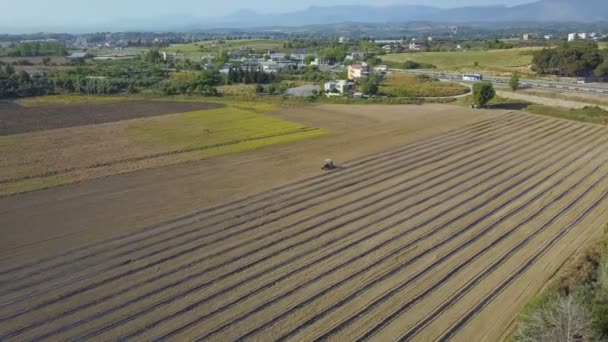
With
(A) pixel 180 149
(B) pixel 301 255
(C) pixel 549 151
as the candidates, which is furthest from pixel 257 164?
(C) pixel 549 151

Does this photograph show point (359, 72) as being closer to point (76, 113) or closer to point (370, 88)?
point (370, 88)

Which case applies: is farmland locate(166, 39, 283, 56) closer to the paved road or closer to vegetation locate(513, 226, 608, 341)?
the paved road

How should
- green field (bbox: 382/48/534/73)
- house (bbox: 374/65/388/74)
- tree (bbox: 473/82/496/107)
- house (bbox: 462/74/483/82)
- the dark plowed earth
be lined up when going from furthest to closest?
house (bbox: 374/65/388/74), green field (bbox: 382/48/534/73), house (bbox: 462/74/483/82), tree (bbox: 473/82/496/107), the dark plowed earth

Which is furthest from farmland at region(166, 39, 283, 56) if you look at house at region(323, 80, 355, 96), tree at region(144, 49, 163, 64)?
house at region(323, 80, 355, 96)

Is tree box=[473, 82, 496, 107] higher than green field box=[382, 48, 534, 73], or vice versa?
green field box=[382, 48, 534, 73]

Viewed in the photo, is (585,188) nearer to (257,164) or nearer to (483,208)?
(483,208)

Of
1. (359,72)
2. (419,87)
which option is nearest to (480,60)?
(359,72)

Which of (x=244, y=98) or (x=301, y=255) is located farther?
(x=244, y=98)
